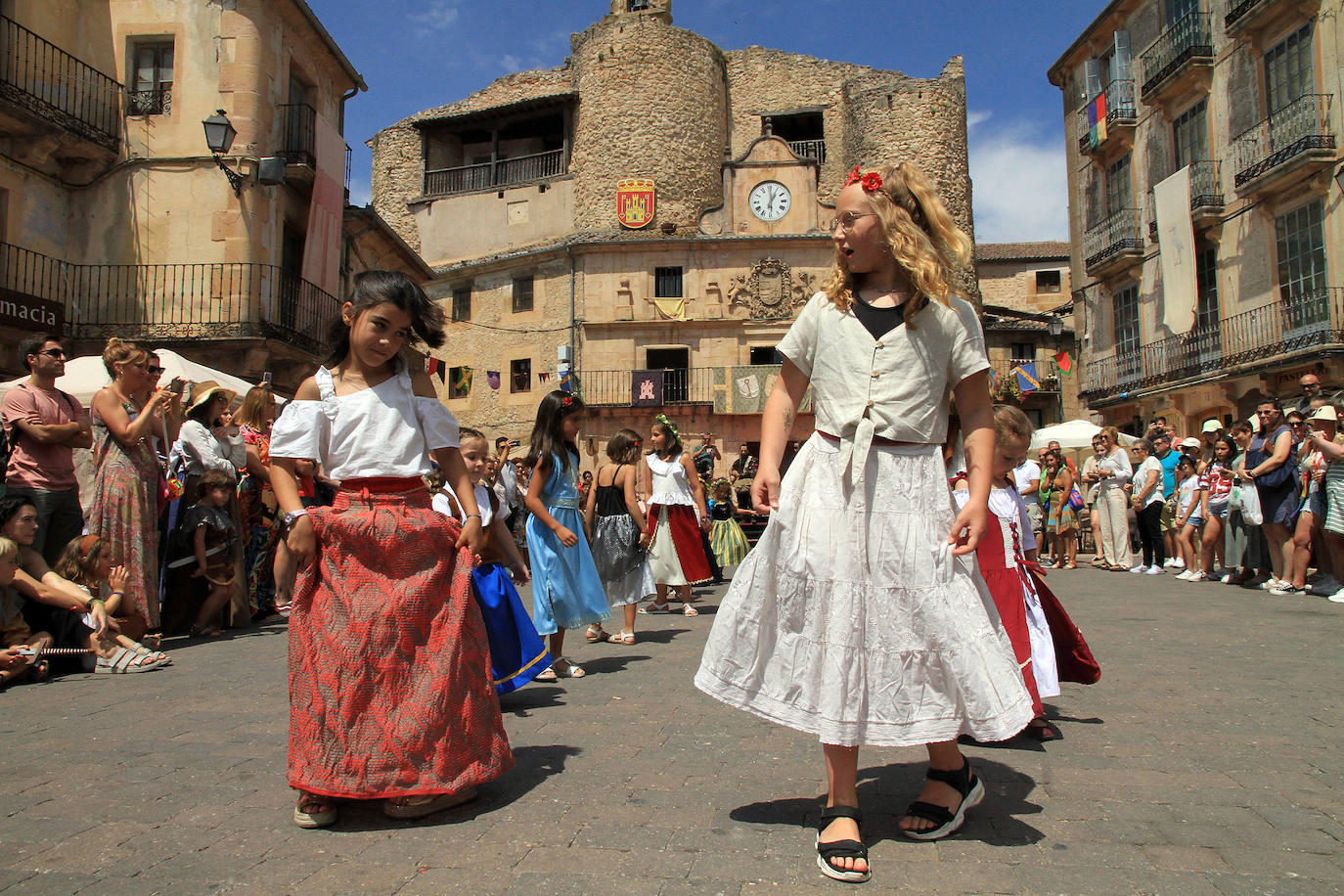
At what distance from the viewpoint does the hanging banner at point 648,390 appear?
3581 centimetres

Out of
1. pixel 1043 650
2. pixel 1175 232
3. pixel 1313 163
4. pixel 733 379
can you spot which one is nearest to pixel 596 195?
pixel 733 379

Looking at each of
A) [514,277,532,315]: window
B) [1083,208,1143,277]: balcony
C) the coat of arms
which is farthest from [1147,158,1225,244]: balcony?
[514,277,532,315]: window

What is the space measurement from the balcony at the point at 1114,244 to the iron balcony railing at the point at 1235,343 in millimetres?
2631

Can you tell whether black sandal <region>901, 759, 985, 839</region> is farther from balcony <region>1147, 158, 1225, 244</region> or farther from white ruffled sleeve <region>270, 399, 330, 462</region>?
balcony <region>1147, 158, 1225, 244</region>

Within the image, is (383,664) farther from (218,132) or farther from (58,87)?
(58,87)

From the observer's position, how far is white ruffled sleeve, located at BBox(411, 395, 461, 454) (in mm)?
3488

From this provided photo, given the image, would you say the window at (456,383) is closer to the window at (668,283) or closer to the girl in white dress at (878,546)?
the window at (668,283)

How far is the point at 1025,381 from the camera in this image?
1555 inches

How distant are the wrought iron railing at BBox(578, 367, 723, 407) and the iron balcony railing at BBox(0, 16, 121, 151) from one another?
19925 millimetres

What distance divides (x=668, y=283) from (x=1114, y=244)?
1579 cm

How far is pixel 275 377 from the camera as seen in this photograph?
19547mm

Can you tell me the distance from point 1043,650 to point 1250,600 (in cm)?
682

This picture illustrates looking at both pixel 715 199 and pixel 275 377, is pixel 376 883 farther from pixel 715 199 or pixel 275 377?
pixel 715 199

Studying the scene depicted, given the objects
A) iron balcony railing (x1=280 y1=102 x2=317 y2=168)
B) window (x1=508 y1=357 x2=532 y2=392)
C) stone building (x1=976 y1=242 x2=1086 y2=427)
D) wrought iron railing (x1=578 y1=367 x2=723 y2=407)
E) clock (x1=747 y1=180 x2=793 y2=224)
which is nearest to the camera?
iron balcony railing (x1=280 y1=102 x2=317 y2=168)
